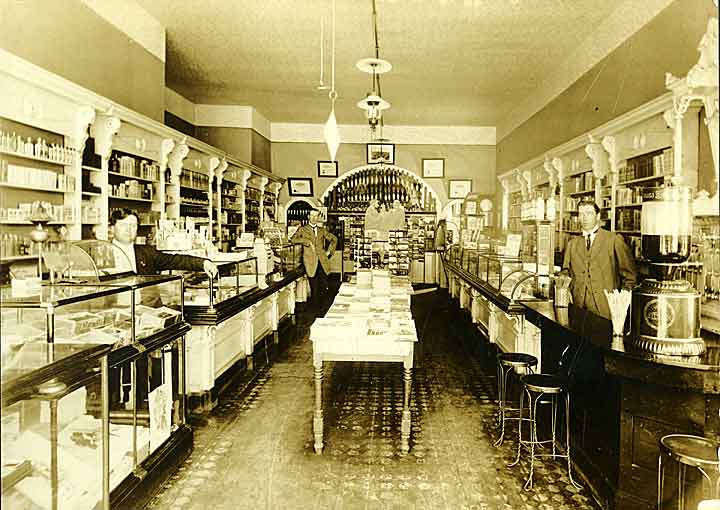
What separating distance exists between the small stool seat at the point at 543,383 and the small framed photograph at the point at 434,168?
11.2 metres

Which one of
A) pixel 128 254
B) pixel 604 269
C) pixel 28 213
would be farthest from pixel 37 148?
pixel 604 269

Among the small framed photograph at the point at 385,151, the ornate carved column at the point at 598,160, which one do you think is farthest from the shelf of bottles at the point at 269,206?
the ornate carved column at the point at 598,160

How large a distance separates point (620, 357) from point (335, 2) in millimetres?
5154

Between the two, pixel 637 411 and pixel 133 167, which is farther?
pixel 133 167

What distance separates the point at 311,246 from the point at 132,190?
4.27 m

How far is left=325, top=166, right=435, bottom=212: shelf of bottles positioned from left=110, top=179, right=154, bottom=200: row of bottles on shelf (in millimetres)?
7415

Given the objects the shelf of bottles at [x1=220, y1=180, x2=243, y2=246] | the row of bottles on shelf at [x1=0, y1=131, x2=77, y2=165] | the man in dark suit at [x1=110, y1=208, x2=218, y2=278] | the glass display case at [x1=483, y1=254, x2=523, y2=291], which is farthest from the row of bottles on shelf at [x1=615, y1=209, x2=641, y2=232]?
the shelf of bottles at [x1=220, y1=180, x2=243, y2=246]

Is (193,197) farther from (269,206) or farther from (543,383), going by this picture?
(543,383)

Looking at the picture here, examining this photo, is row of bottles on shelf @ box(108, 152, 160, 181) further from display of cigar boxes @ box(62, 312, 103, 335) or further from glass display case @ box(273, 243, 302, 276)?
display of cigar boxes @ box(62, 312, 103, 335)

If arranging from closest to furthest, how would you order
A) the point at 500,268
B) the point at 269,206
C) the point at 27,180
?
the point at 27,180 < the point at 500,268 < the point at 269,206

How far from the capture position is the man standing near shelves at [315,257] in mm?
10680

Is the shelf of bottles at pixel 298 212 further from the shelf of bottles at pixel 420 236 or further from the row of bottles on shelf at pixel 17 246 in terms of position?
the row of bottles on shelf at pixel 17 246

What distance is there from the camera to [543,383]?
3.45 meters

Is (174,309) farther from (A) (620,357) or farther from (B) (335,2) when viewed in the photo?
(B) (335,2)
